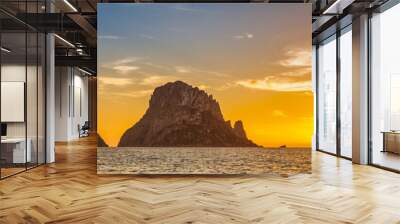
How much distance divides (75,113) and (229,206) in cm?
1393

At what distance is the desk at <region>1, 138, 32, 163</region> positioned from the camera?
657 centimetres

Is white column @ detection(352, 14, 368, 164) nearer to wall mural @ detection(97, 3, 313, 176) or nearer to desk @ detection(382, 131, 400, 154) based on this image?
desk @ detection(382, 131, 400, 154)

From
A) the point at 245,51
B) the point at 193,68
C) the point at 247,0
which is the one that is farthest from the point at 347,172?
the point at 247,0

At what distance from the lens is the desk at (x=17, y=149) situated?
6573 mm

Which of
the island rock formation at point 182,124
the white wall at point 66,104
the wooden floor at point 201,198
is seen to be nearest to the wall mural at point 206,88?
the island rock formation at point 182,124

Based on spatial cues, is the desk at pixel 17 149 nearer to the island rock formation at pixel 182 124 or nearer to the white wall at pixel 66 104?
the island rock formation at pixel 182 124

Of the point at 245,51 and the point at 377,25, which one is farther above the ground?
the point at 377,25

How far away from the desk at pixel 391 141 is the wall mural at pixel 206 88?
5.93 feet

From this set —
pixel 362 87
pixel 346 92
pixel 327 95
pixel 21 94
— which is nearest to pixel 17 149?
pixel 21 94

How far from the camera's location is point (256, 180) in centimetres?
633

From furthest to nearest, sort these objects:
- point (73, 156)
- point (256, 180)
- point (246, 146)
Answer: point (73, 156), point (246, 146), point (256, 180)

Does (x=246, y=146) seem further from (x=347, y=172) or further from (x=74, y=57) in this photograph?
(x=74, y=57)

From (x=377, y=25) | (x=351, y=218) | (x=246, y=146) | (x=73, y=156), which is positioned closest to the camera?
(x=351, y=218)

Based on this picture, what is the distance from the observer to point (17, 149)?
6980mm
